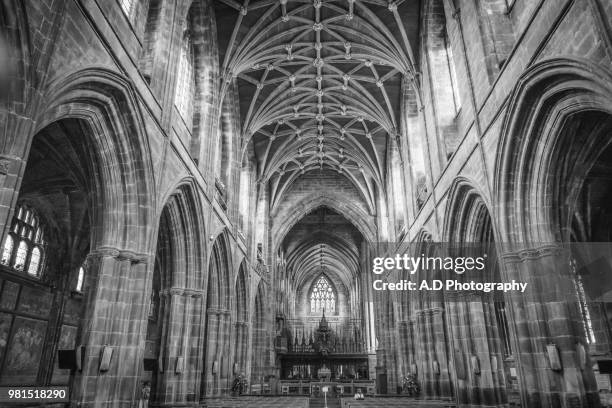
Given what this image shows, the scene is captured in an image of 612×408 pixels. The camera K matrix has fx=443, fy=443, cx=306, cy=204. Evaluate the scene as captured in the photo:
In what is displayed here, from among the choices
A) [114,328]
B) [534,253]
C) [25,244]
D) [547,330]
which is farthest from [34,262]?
[547,330]

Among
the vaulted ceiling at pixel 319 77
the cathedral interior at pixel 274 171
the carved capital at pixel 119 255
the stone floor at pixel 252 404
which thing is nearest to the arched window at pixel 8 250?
the cathedral interior at pixel 274 171

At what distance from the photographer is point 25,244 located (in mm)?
17156

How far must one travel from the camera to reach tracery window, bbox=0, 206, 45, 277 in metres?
16.4

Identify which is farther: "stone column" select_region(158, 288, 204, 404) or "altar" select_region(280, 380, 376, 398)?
"altar" select_region(280, 380, 376, 398)

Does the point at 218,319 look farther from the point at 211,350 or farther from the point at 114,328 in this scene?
the point at 114,328

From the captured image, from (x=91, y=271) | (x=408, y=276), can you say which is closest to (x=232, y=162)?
(x=408, y=276)

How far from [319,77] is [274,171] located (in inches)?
355

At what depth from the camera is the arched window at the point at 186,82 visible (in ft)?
52.4

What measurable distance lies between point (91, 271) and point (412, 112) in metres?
16.5

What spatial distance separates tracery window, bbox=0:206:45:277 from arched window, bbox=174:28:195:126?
24.4 feet

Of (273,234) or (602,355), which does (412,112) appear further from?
(273,234)

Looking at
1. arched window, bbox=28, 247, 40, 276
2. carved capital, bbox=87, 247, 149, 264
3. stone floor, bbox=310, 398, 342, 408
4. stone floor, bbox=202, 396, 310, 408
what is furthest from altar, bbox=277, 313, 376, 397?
carved capital, bbox=87, 247, 149, 264

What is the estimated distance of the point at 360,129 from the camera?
88.7 feet

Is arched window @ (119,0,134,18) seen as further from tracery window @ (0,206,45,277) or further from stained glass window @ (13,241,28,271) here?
stained glass window @ (13,241,28,271)
